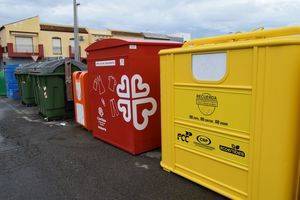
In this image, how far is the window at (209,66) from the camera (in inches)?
120

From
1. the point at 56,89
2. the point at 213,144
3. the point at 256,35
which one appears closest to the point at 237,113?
the point at 213,144

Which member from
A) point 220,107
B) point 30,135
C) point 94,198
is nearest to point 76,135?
point 30,135

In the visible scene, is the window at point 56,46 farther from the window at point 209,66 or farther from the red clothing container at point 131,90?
the window at point 209,66

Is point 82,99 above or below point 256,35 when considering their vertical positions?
below

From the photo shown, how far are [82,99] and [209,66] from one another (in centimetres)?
390

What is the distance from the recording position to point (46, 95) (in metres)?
7.48

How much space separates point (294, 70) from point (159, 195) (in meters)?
1.99

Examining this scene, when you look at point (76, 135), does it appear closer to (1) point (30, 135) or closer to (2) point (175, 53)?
(1) point (30, 135)

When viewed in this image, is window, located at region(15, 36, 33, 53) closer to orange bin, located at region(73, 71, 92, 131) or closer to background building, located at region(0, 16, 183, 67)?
background building, located at region(0, 16, 183, 67)

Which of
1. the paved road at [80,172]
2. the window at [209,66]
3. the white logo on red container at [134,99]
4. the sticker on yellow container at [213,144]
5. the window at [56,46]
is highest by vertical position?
the window at [56,46]

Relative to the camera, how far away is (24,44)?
36688 mm

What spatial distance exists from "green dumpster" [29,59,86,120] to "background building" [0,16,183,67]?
2764 cm

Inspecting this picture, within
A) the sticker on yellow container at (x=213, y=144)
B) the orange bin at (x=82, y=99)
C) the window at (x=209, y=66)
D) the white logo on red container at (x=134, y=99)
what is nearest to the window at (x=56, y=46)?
the orange bin at (x=82, y=99)

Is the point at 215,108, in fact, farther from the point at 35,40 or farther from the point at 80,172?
the point at 35,40
